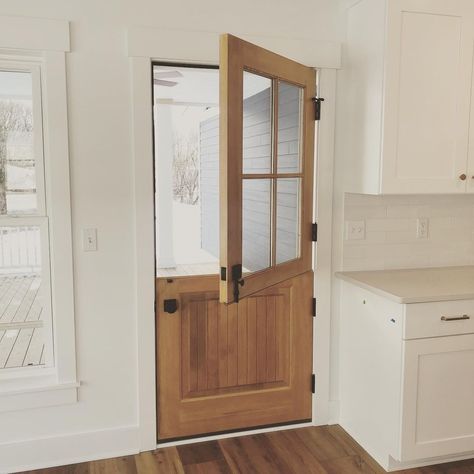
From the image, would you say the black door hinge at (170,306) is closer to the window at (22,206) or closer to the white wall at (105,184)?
the white wall at (105,184)

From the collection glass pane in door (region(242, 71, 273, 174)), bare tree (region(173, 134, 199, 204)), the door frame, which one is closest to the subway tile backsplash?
the door frame

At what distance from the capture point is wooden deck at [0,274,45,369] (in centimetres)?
266

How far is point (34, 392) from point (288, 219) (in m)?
1.53

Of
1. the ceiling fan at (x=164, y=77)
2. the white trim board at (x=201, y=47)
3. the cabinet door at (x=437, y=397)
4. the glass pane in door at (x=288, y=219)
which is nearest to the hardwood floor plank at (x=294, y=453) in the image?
the cabinet door at (x=437, y=397)

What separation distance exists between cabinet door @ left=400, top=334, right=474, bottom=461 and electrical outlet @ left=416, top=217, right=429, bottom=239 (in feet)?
2.42

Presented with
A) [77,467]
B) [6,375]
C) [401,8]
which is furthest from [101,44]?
[77,467]

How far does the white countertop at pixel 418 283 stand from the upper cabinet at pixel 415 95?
472 millimetres

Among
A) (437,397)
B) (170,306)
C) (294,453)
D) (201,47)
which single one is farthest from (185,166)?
(437,397)

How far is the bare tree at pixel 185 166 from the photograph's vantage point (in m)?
3.33

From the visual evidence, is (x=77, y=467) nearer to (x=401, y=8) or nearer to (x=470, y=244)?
(x=470, y=244)

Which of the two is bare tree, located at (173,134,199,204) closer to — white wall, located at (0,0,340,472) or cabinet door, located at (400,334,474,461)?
white wall, located at (0,0,340,472)

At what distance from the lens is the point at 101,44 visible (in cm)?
251

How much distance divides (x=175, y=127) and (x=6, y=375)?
1.74m

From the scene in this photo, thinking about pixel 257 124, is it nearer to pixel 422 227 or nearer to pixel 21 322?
pixel 422 227
